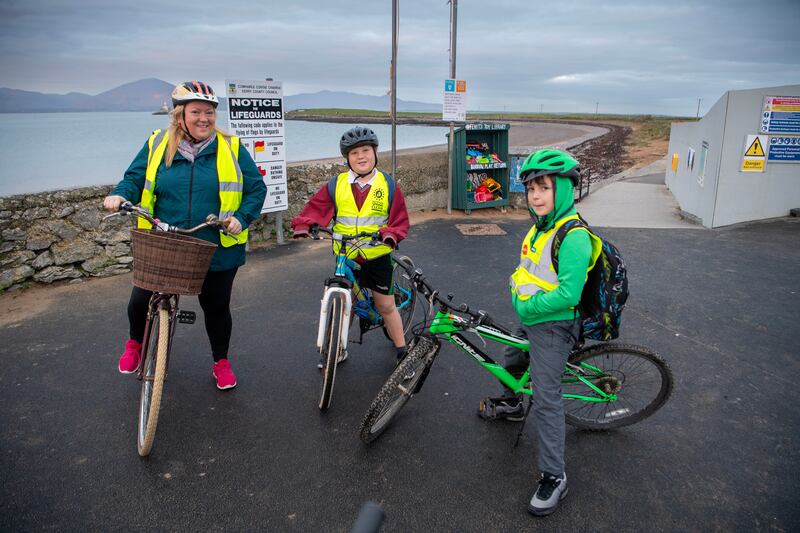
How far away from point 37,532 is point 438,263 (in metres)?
5.36

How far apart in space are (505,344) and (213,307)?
203cm

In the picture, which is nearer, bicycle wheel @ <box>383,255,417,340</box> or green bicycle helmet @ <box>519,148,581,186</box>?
green bicycle helmet @ <box>519,148,581,186</box>

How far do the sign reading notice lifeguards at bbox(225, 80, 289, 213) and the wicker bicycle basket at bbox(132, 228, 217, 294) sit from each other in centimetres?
408

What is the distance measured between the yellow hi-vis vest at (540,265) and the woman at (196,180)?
5.72 feet

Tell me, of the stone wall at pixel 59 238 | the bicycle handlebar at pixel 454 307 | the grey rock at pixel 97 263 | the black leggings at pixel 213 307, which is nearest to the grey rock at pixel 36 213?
the stone wall at pixel 59 238

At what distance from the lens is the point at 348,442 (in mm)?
3312

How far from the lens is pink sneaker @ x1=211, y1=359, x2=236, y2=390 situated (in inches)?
152

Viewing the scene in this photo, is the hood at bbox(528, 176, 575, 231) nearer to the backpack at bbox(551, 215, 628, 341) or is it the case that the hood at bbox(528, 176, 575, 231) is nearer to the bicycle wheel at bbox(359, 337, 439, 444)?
the backpack at bbox(551, 215, 628, 341)

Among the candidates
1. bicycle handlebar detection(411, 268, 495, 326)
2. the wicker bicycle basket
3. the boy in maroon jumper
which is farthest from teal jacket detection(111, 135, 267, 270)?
bicycle handlebar detection(411, 268, 495, 326)

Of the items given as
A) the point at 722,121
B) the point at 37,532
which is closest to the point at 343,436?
the point at 37,532

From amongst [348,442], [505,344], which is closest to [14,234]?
[348,442]

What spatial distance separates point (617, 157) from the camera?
30672mm

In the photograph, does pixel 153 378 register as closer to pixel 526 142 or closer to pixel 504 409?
pixel 504 409

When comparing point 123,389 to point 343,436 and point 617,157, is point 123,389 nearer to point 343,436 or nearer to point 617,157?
point 343,436
